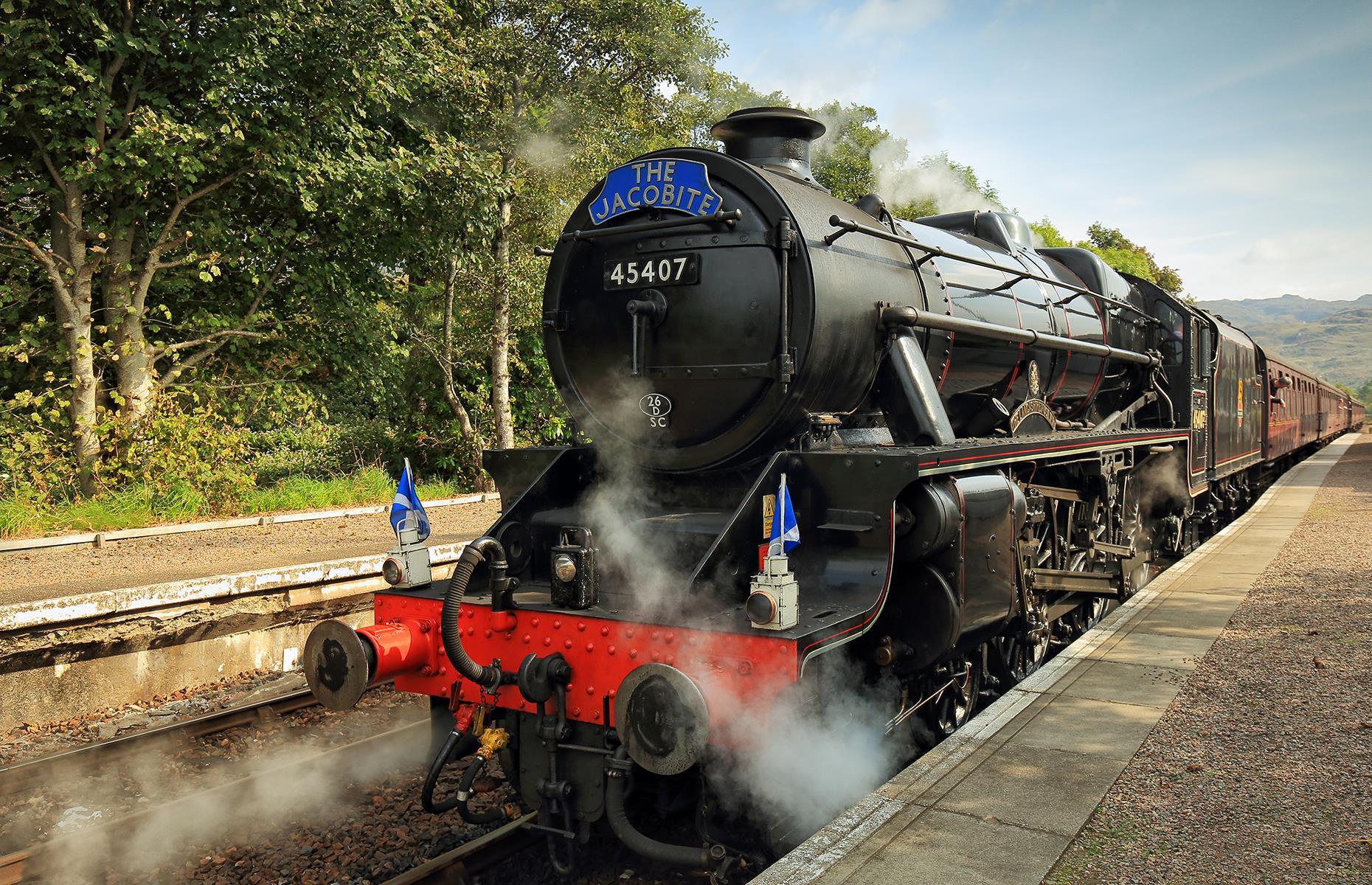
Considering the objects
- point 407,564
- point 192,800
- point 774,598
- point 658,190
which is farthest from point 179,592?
point 774,598

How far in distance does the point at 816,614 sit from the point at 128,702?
4994mm

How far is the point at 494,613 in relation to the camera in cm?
362

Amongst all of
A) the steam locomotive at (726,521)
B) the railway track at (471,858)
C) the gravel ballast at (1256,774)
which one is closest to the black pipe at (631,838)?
the steam locomotive at (726,521)

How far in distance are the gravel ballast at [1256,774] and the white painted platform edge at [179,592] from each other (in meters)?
4.46

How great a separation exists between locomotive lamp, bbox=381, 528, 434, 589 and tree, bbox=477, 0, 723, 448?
31.1 ft

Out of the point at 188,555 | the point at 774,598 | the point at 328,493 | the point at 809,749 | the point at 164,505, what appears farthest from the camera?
the point at 328,493

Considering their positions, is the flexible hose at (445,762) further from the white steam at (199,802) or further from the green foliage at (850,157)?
the green foliage at (850,157)

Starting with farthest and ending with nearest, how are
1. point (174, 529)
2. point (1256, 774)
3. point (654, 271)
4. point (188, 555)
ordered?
1. point (174, 529)
2. point (188, 555)
3. point (654, 271)
4. point (1256, 774)

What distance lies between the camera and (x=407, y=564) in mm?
4016

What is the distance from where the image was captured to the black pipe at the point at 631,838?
3240 mm

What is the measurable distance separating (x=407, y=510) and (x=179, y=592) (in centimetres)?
277

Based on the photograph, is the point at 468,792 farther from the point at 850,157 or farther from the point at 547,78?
the point at 850,157

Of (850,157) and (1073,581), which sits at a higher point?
(850,157)

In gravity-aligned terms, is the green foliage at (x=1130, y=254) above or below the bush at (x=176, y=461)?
above
